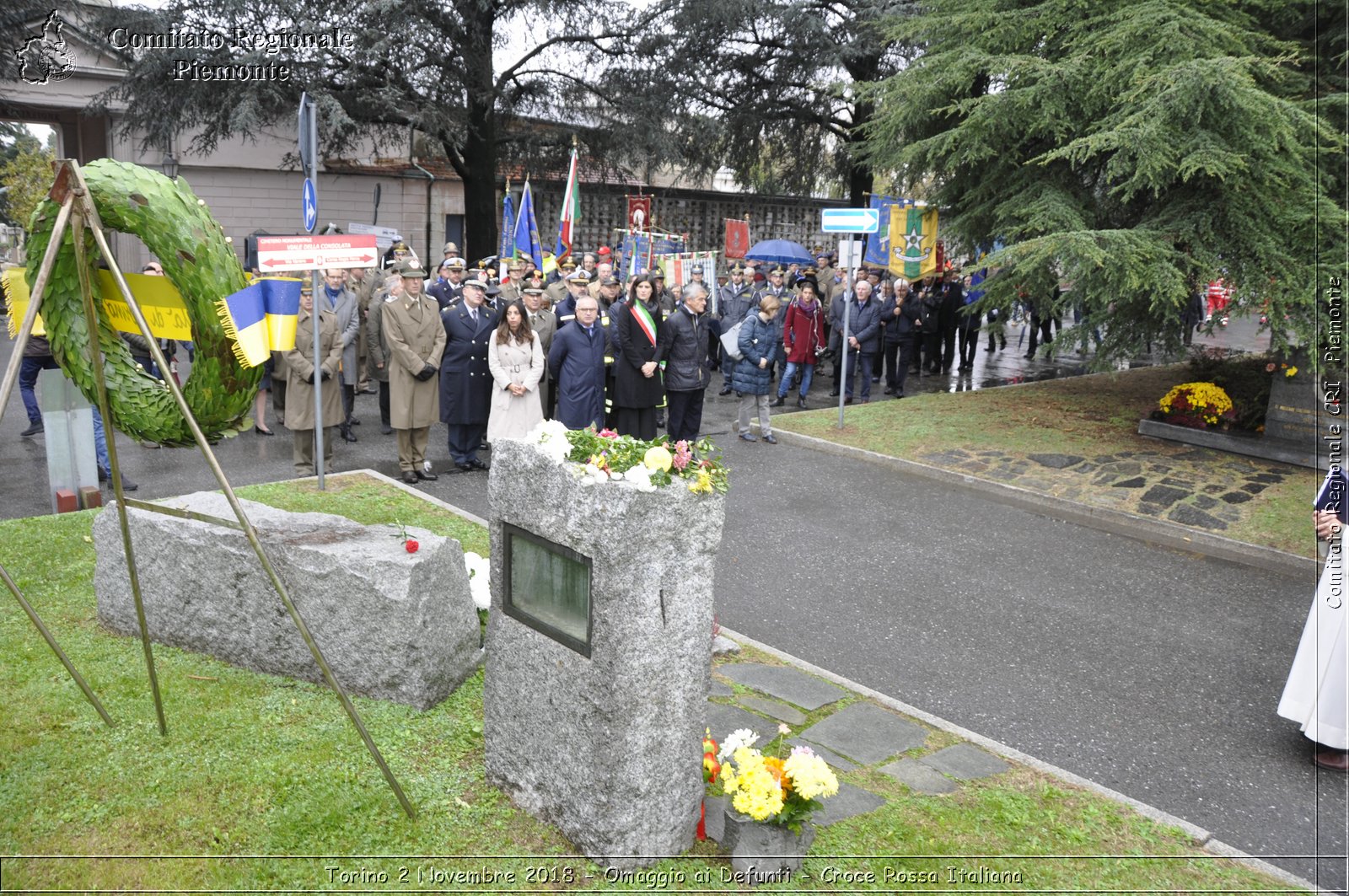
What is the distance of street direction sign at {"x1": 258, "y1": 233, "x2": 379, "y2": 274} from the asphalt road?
95.7 inches

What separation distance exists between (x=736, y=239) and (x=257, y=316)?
24.0m

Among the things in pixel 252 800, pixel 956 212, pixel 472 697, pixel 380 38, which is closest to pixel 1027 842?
pixel 472 697

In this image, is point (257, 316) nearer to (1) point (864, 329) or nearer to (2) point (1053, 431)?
(2) point (1053, 431)

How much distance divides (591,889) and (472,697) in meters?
1.79

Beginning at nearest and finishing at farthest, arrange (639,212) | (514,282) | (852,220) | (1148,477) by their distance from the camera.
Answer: (1148,477) < (852,220) < (514,282) < (639,212)

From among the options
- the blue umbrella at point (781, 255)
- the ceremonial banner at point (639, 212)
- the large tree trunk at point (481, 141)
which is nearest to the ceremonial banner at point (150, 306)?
the ceremonial banner at point (639, 212)

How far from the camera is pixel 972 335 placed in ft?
67.4

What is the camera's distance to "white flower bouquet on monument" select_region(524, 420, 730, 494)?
13.1 ft

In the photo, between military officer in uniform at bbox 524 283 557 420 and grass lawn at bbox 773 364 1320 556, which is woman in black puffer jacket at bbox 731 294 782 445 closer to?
grass lawn at bbox 773 364 1320 556

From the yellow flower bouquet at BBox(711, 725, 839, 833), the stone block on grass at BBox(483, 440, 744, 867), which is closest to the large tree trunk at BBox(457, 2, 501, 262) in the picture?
the stone block on grass at BBox(483, 440, 744, 867)

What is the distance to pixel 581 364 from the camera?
33.6ft

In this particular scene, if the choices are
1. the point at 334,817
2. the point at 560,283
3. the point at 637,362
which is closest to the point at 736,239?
the point at 560,283

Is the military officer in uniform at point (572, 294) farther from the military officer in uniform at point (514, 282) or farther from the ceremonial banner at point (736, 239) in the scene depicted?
the ceremonial banner at point (736, 239)

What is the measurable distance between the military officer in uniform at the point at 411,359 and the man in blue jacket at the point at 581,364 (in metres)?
1.35
